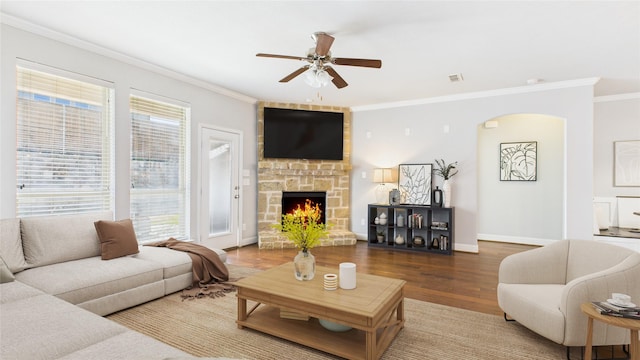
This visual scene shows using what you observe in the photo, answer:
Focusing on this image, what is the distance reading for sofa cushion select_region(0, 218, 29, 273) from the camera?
8.87 feet

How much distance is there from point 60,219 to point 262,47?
275cm

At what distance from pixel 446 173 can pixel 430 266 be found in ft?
5.83

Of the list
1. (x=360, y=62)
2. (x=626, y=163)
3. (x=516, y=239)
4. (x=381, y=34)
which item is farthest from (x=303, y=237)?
(x=626, y=163)

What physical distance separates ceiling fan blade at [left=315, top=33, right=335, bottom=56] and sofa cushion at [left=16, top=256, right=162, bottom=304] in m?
2.69

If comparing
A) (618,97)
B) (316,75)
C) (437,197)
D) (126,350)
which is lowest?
(126,350)

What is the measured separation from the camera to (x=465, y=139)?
5676mm

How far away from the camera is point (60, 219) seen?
318 centimetres

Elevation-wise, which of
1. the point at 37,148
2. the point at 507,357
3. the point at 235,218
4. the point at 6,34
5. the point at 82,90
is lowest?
the point at 507,357

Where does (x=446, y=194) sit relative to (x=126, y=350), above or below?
above

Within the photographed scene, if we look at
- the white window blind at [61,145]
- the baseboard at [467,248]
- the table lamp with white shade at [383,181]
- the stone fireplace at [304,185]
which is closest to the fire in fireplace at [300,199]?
the stone fireplace at [304,185]

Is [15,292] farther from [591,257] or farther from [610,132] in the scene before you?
[610,132]

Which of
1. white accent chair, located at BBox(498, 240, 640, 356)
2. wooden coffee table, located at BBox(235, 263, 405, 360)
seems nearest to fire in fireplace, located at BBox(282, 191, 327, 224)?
wooden coffee table, located at BBox(235, 263, 405, 360)

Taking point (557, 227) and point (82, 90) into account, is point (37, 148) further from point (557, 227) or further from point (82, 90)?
point (557, 227)

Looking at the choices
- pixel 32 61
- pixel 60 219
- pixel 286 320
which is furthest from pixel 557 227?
pixel 32 61
